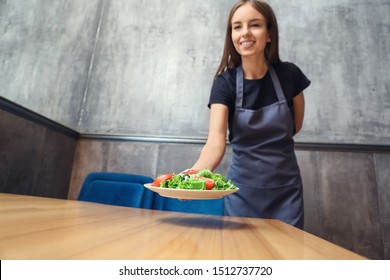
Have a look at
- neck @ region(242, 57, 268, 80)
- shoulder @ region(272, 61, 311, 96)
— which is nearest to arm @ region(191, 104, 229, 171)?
neck @ region(242, 57, 268, 80)

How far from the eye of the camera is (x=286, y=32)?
2205 mm

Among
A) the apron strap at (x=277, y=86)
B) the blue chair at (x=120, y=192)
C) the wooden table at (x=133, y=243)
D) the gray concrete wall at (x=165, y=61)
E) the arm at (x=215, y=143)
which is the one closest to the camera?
the wooden table at (x=133, y=243)

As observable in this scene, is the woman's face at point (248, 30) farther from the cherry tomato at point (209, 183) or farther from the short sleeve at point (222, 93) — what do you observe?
the cherry tomato at point (209, 183)

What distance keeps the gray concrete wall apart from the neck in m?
0.85

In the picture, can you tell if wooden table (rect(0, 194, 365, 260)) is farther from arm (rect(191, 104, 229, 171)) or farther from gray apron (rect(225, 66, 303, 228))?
gray apron (rect(225, 66, 303, 228))

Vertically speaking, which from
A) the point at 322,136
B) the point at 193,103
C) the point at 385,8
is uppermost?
the point at 385,8

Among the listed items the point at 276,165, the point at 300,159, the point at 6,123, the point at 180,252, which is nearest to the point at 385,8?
the point at 300,159

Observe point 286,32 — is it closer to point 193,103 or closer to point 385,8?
point 385,8

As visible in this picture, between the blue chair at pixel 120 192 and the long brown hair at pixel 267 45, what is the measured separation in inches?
31.9

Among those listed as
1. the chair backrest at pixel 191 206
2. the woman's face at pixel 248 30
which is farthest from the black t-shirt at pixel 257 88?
the chair backrest at pixel 191 206

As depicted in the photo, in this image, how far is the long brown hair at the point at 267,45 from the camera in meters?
1.24

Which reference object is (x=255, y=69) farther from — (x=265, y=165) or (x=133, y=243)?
(x=133, y=243)

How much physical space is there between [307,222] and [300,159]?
0.45 m

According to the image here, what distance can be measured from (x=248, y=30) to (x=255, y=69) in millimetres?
211
